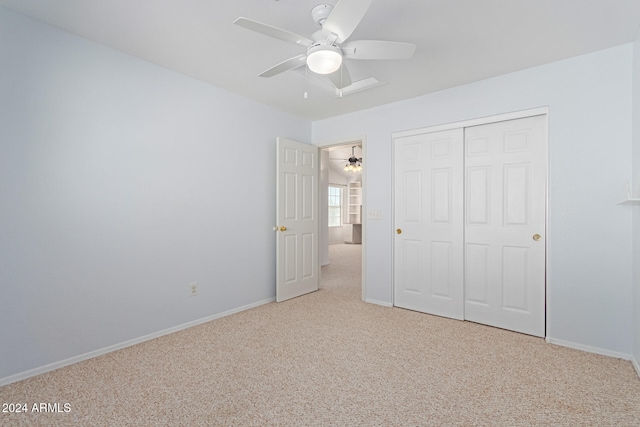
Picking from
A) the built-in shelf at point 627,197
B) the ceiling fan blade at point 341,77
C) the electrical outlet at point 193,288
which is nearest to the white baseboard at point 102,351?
the electrical outlet at point 193,288

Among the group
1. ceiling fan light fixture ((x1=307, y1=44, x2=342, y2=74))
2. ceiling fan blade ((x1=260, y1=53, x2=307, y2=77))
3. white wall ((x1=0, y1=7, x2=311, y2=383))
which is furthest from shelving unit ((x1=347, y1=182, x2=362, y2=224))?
ceiling fan light fixture ((x1=307, y1=44, x2=342, y2=74))

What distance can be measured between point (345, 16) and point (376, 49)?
37 cm

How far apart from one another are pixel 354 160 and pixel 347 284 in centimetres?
419

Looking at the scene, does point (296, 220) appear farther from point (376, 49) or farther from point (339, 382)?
point (376, 49)

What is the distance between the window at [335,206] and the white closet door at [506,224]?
700 centimetres

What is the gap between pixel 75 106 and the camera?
2262mm

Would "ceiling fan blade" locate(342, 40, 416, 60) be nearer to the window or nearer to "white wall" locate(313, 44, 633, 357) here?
"white wall" locate(313, 44, 633, 357)

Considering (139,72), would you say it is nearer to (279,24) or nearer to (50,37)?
(50,37)

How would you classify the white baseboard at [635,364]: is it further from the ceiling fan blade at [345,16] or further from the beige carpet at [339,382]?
the ceiling fan blade at [345,16]

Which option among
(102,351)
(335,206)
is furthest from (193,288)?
(335,206)

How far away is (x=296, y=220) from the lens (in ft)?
13.0

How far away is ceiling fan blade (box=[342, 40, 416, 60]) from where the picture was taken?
181 cm

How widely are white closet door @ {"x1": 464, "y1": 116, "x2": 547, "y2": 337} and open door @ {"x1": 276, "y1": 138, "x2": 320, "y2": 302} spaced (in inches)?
75.6

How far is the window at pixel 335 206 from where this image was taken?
33.0ft
